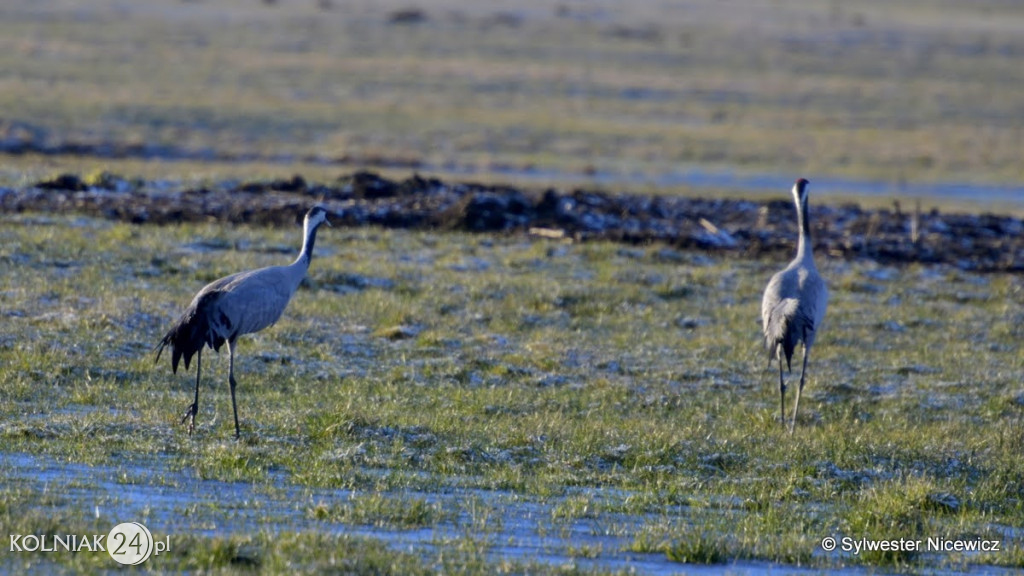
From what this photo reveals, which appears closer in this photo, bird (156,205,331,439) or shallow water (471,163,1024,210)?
bird (156,205,331,439)

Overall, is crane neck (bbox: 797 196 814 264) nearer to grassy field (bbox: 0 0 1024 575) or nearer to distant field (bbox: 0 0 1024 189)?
grassy field (bbox: 0 0 1024 575)

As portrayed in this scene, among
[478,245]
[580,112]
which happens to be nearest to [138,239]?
[478,245]

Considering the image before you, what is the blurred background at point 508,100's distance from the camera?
33.8m

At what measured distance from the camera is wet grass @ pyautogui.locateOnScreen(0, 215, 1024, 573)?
829cm

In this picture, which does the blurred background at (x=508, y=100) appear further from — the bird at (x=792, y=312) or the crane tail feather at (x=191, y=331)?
the bird at (x=792, y=312)

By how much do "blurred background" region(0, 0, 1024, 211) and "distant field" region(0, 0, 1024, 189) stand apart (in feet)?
0.55

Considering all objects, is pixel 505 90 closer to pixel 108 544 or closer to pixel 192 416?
pixel 192 416

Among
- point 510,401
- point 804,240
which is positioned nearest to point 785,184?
point 804,240

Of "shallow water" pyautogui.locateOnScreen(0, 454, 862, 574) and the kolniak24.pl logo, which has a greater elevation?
the kolniak24.pl logo

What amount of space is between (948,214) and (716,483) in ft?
60.6

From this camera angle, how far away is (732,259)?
2161 cm

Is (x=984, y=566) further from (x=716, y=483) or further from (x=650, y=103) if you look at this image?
(x=650, y=103)

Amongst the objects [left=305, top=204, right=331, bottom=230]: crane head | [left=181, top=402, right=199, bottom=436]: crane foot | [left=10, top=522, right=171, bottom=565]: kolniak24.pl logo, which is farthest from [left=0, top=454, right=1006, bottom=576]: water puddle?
[left=305, top=204, right=331, bottom=230]: crane head

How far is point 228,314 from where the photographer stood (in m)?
10.7
